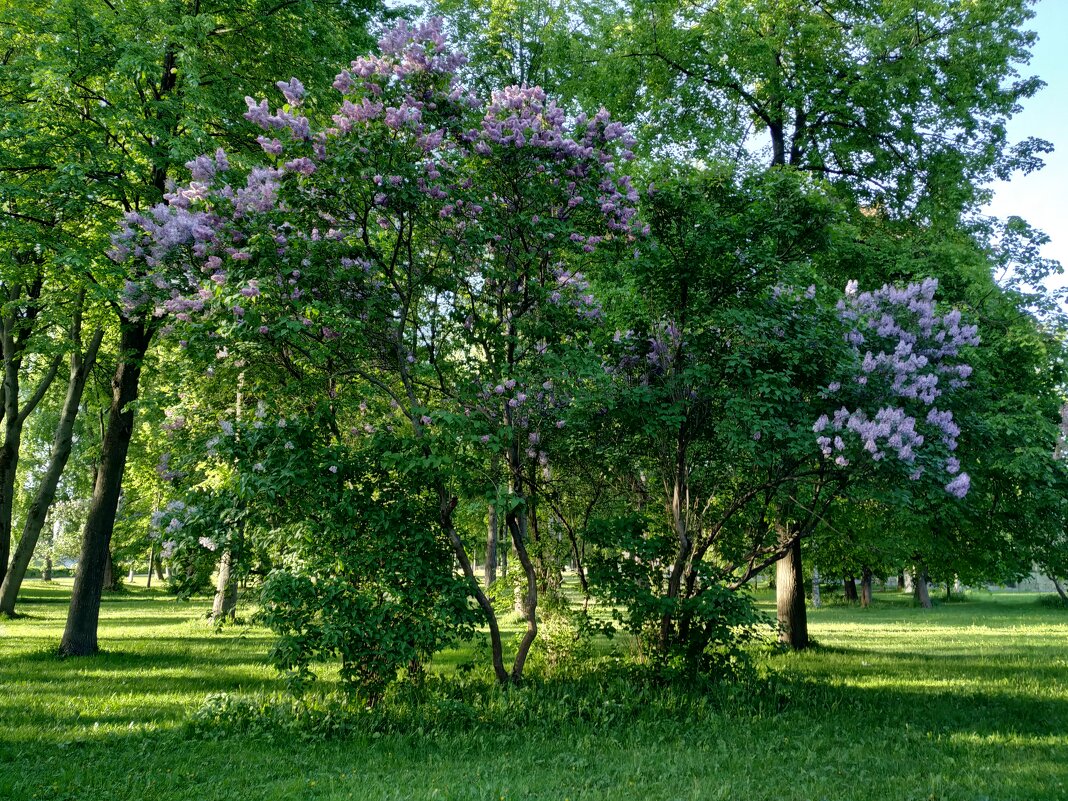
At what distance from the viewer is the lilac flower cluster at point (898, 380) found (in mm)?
7039

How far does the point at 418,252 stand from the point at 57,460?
12.2m

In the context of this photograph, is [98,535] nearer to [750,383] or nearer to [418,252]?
[418,252]

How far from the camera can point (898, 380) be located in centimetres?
766

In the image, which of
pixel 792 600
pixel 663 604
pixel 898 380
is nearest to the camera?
pixel 898 380

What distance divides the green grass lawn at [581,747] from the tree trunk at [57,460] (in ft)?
20.2

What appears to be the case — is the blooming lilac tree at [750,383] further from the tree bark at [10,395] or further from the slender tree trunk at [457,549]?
the tree bark at [10,395]

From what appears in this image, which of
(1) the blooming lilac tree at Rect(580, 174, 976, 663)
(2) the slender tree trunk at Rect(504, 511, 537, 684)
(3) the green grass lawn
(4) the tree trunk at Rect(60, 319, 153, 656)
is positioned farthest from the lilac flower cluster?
(4) the tree trunk at Rect(60, 319, 153, 656)

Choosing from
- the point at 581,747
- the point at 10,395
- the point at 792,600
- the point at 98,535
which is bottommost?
the point at 581,747

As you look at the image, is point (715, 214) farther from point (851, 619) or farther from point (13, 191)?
point (851, 619)

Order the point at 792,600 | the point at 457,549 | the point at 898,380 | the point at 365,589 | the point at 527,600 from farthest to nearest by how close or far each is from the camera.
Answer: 1. the point at 792,600
2. the point at 527,600
3. the point at 457,549
4. the point at 898,380
5. the point at 365,589

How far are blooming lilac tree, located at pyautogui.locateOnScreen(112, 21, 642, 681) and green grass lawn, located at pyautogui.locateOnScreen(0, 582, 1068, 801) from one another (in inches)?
69.4

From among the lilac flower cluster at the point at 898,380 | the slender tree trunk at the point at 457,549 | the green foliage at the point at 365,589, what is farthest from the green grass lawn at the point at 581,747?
the lilac flower cluster at the point at 898,380

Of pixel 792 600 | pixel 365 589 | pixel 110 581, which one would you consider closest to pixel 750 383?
pixel 365 589

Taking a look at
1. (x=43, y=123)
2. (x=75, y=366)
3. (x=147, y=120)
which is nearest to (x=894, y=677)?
(x=147, y=120)
